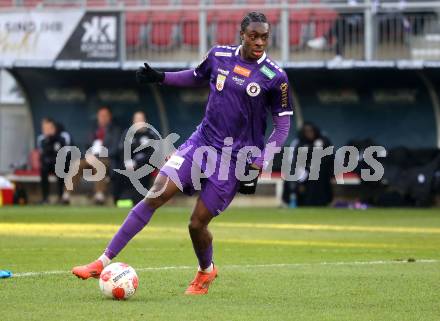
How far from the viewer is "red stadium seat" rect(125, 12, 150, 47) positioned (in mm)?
27641

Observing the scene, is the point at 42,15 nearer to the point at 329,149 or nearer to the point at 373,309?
the point at 329,149

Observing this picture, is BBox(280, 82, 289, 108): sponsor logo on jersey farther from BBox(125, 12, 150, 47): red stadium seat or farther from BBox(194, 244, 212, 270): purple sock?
BBox(125, 12, 150, 47): red stadium seat

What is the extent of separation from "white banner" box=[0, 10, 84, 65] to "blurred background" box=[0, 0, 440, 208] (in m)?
0.02

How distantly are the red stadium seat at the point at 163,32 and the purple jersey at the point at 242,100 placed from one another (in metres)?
17.3

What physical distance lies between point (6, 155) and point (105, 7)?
5.23 metres

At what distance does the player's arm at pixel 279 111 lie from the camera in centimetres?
1020

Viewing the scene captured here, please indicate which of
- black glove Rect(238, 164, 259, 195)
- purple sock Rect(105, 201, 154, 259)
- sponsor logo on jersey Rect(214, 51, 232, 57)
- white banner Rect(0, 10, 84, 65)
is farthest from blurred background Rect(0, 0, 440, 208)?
purple sock Rect(105, 201, 154, 259)

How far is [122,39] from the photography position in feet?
89.4

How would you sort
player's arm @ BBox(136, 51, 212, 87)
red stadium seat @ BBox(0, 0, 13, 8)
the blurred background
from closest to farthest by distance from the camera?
1. player's arm @ BBox(136, 51, 212, 87)
2. the blurred background
3. red stadium seat @ BBox(0, 0, 13, 8)

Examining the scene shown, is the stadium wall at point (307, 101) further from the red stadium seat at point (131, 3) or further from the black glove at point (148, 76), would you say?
the black glove at point (148, 76)

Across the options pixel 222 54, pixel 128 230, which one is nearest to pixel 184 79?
pixel 222 54

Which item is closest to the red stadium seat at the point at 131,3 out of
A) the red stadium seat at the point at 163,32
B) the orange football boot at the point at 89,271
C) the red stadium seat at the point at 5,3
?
the red stadium seat at the point at 163,32

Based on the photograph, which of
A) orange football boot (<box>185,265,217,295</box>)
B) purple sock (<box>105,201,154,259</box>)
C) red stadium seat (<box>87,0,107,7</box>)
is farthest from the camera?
red stadium seat (<box>87,0,107,7</box>)

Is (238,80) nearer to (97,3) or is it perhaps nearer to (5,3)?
(97,3)
